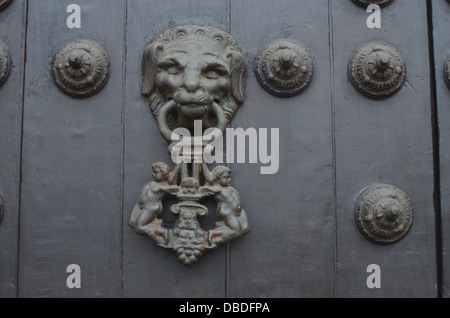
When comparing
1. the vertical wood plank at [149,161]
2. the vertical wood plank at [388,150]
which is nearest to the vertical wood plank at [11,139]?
the vertical wood plank at [149,161]

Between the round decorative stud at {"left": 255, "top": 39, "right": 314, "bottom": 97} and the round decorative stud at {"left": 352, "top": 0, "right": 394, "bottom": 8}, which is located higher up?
the round decorative stud at {"left": 352, "top": 0, "right": 394, "bottom": 8}

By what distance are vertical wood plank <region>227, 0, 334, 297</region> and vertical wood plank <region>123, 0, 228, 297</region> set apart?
0.05 meters

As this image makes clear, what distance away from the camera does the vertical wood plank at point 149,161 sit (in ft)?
3.53

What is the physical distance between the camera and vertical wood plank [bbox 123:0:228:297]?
1.08 metres

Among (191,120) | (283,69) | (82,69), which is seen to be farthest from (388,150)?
(82,69)

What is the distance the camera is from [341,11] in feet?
3.80

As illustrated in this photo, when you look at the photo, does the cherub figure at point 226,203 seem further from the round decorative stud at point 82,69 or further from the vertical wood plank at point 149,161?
the round decorative stud at point 82,69

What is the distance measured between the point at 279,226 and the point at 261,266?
3.8 inches

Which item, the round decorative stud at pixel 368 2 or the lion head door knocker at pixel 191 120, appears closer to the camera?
the lion head door knocker at pixel 191 120

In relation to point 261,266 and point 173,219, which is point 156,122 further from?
point 261,266

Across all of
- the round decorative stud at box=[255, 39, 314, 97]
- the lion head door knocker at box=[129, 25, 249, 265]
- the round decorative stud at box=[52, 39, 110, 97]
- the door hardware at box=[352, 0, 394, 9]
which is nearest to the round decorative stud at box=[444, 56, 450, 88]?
the door hardware at box=[352, 0, 394, 9]

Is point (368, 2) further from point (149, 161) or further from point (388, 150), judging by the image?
point (149, 161)

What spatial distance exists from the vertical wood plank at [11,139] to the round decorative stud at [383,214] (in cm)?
77

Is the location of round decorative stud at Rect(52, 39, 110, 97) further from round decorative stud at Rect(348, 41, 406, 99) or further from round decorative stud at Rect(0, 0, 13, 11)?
round decorative stud at Rect(348, 41, 406, 99)
